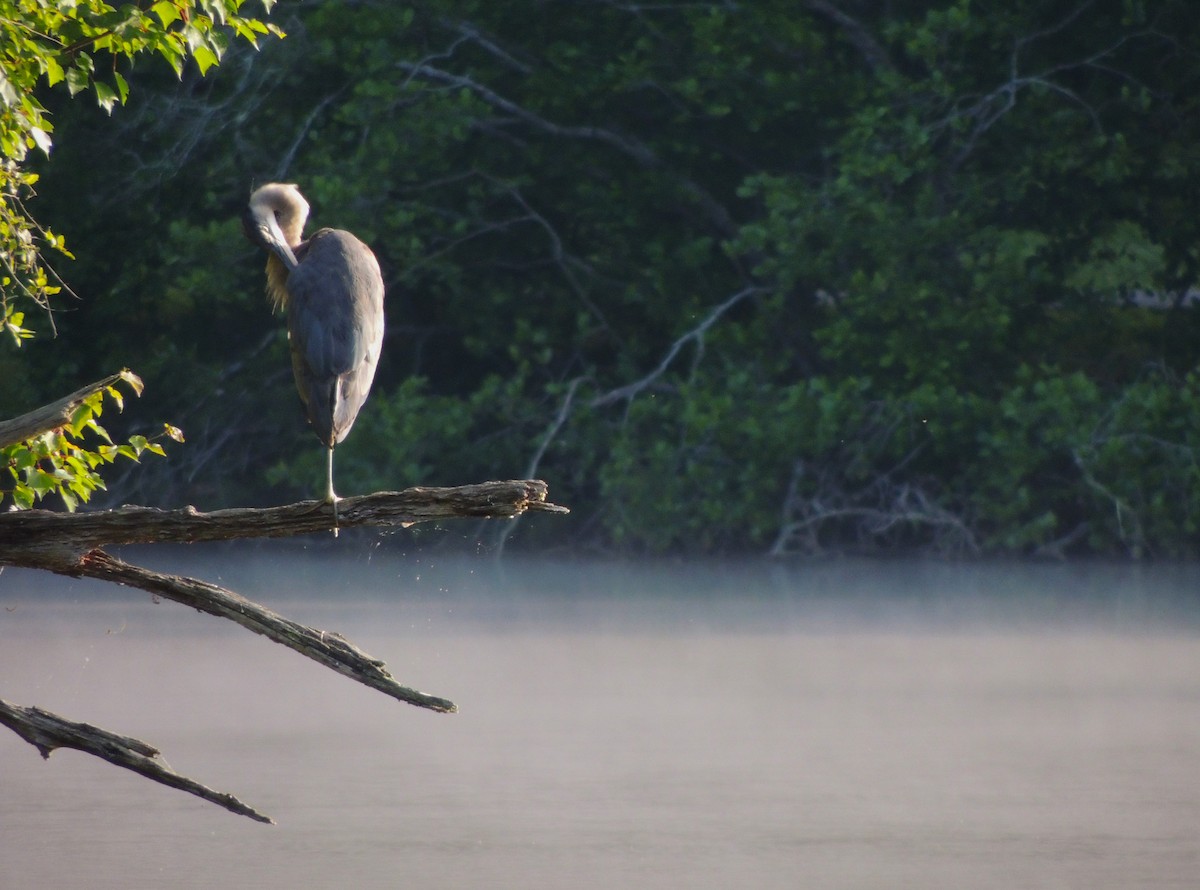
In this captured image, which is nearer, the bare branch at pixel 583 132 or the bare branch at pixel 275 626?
the bare branch at pixel 275 626

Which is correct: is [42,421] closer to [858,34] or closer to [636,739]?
[636,739]

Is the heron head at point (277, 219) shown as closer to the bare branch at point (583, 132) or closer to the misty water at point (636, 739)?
the misty water at point (636, 739)

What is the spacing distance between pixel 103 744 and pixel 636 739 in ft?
10.6

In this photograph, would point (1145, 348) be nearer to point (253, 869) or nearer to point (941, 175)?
point (941, 175)

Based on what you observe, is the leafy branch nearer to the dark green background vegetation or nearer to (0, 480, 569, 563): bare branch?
(0, 480, 569, 563): bare branch

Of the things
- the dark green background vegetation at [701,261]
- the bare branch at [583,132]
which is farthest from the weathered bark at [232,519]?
the bare branch at [583,132]

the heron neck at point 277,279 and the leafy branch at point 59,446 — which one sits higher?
the heron neck at point 277,279

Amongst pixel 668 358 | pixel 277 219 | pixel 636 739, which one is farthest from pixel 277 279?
pixel 668 358

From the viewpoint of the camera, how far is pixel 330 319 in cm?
617

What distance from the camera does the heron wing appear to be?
6023 millimetres

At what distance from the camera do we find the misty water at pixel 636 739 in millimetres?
5434

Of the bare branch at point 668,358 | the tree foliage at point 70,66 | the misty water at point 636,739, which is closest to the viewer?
the tree foliage at point 70,66

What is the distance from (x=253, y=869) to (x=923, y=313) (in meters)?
8.64

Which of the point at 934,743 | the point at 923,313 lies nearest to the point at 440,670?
the point at 934,743
